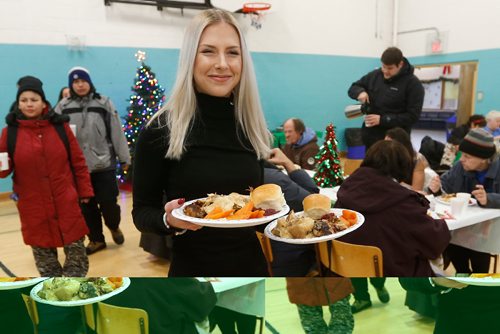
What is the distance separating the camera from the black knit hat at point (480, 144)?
3.07m

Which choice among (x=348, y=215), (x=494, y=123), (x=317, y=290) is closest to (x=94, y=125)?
(x=348, y=215)

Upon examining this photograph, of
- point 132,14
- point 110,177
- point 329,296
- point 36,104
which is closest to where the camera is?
point 329,296

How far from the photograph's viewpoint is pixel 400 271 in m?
2.29

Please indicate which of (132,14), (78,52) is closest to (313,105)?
(132,14)

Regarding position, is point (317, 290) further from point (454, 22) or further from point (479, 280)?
point (454, 22)

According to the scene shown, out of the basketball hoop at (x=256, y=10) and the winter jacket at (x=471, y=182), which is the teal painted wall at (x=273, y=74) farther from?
the winter jacket at (x=471, y=182)

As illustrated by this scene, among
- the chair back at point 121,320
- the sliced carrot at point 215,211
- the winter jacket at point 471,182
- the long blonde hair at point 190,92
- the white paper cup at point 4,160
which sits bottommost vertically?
the winter jacket at point 471,182

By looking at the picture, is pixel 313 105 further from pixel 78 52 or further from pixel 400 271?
pixel 400 271

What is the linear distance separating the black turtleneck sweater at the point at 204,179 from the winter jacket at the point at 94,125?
2963mm

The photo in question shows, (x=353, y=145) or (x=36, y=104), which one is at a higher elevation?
(x=36, y=104)

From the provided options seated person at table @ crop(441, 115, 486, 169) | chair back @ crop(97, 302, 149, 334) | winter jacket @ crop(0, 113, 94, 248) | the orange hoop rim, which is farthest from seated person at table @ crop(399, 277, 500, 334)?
the orange hoop rim

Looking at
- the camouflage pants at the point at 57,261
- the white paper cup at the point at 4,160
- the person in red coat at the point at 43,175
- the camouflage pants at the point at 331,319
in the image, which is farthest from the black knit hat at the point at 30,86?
the camouflage pants at the point at 331,319

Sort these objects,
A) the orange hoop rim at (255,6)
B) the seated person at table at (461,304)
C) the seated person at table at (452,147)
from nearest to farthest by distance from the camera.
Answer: the seated person at table at (461,304) < the seated person at table at (452,147) < the orange hoop rim at (255,6)

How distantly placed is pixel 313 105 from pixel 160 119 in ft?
30.6
